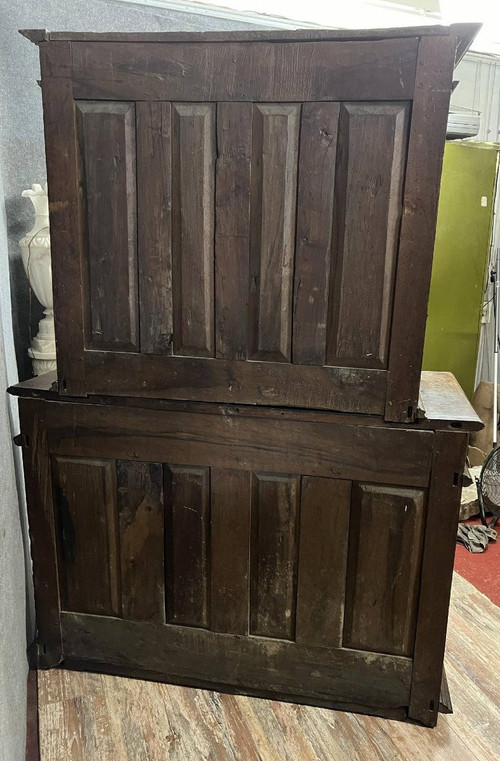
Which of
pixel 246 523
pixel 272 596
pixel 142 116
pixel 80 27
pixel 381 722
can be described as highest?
pixel 80 27

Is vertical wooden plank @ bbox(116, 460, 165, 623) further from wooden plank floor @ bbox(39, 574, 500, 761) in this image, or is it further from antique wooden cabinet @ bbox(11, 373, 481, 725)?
wooden plank floor @ bbox(39, 574, 500, 761)

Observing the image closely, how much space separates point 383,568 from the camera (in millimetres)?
1629

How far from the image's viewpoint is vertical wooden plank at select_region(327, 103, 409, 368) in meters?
1.37

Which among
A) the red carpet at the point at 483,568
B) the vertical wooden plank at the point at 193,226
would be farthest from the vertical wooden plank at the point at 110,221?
the red carpet at the point at 483,568

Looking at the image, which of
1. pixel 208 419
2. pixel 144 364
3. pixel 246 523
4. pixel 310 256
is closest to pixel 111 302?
pixel 144 364

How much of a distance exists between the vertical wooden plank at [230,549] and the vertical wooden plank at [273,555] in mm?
23

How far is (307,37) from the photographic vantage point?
1.34 meters

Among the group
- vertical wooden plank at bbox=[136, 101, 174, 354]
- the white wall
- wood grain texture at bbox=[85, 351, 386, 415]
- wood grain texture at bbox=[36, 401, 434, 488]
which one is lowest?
the white wall

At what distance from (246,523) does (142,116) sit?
110cm

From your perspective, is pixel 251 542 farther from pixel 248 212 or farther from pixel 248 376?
pixel 248 212

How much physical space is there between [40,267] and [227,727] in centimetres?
158

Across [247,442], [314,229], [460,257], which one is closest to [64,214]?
→ [314,229]

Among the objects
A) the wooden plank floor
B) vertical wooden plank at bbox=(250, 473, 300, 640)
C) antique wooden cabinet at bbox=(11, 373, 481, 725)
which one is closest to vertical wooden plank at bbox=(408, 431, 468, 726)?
antique wooden cabinet at bbox=(11, 373, 481, 725)

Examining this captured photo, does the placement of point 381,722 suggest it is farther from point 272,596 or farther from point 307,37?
point 307,37
